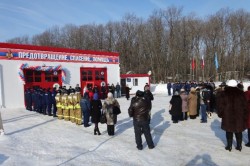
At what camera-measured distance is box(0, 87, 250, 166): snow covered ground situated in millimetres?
7371

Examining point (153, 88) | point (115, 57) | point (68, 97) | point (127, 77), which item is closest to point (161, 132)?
point (68, 97)

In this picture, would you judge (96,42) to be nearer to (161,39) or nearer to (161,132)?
(161,39)

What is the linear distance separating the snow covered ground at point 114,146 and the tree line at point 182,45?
141ft

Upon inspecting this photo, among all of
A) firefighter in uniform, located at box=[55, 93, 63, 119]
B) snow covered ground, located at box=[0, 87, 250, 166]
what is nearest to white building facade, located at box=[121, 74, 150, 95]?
firefighter in uniform, located at box=[55, 93, 63, 119]

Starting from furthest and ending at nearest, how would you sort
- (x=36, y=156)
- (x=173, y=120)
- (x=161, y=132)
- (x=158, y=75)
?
(x=158, y=75) → (x=173, y=120) → (x=161, y=132) → (x=36, y=156)

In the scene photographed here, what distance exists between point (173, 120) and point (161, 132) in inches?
89.6

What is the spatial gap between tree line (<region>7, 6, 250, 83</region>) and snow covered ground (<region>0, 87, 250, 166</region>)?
42.9m

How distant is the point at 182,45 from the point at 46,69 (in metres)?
43.8

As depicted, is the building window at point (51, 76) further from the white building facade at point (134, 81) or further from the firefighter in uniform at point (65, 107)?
the white building facade at point (134, 81)

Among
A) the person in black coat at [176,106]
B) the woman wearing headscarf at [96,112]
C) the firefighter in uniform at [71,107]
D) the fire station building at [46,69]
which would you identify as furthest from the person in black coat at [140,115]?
the fire station building at [46,69]

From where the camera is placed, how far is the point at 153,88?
40.2 m

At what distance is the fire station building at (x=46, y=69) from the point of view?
19438mm

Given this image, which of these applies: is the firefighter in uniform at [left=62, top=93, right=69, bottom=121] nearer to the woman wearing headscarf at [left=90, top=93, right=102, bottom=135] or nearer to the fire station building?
the woman wearing headscarf at [left=90, top=93, right=102, bottom=135]

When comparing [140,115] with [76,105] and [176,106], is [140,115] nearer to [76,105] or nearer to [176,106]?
[176,106]
